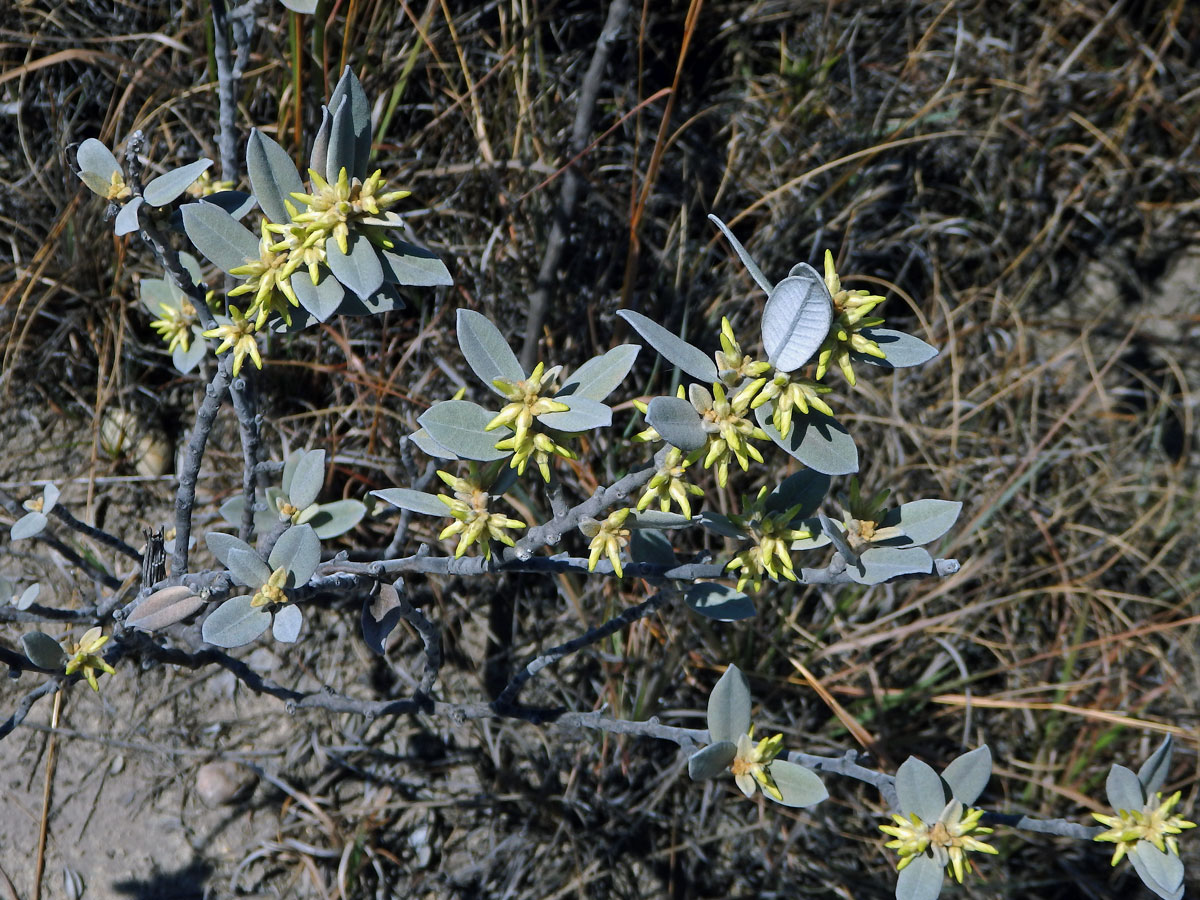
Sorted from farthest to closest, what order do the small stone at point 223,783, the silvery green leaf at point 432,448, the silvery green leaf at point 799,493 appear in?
the small stone at point 223,783, the silvery green leaf at point 799,493, the silvery green leaf at point 432,448

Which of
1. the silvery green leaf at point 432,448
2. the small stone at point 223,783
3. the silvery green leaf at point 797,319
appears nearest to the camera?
the silvery green leaf at point 797,319

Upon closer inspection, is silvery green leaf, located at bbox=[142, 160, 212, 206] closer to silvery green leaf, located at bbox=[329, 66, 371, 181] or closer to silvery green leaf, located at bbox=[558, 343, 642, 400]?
silvery green leaf, located at bbox=[329, 66, 371, 181]

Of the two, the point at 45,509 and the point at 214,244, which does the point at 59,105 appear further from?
the point at 214,244

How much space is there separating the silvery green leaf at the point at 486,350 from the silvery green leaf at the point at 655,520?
0.21 meters

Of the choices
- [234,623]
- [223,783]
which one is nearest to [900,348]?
[234,623]

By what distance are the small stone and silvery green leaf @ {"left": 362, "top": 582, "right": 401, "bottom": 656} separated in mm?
1035

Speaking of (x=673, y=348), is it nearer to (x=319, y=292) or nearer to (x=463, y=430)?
(x=463, y=430)

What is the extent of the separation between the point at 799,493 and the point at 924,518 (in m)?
0.15

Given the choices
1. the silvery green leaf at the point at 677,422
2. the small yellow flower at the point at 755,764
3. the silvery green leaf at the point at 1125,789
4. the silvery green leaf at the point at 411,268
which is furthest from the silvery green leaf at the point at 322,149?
the silvery green leaf at the point at 1125,789

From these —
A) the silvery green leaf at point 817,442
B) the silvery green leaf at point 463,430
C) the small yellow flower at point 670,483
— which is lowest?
the small yellow flower at point 670,483

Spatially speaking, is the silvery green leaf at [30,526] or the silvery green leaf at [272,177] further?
the silvery green leaf at [30,526]

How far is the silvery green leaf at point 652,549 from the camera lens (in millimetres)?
1283

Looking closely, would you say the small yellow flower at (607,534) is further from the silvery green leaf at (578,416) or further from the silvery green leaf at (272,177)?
the silvery green leaf at (272,177)

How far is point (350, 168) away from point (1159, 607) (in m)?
2.51
